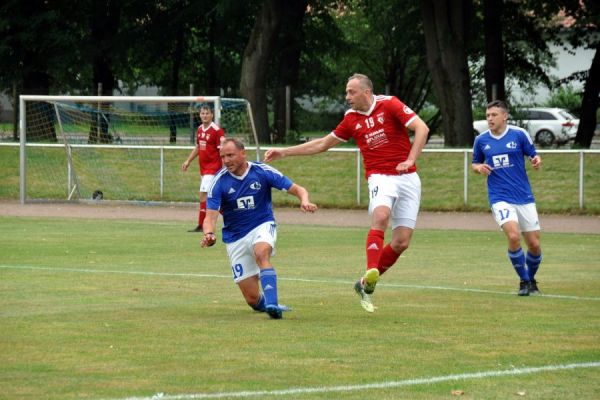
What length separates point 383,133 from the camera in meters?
12.5

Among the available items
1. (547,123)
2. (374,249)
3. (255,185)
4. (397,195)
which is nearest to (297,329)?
(255,185)

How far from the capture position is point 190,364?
8719 mm

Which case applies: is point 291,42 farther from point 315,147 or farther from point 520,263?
point 315,147

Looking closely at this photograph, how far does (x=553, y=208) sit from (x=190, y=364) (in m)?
20.3

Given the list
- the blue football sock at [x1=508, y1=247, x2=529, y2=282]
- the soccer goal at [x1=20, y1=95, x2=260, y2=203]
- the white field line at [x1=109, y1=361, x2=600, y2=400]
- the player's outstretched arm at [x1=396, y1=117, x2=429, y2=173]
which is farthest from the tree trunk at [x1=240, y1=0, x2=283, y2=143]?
the white field line at [x1=109, y1=361, x2=600, y2=400]

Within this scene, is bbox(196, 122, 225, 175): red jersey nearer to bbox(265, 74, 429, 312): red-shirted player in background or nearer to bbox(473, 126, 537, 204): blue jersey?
bbox(473, 126, 537, 204): blue jersey

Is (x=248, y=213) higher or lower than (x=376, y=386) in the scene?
higher

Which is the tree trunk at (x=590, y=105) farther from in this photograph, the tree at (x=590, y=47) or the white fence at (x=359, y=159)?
the white fence at (x=359, y=159)

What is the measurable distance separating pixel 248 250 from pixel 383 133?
183 centimetres

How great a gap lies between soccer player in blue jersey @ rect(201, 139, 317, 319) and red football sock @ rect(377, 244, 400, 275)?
5.16ft

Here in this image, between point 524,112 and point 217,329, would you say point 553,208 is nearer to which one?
point 524,112

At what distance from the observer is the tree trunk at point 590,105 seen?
3909cm

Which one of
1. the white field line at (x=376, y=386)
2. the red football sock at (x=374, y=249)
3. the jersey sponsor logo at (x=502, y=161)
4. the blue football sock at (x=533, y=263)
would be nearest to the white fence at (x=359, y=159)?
the blue football sock at (x=533, y=263)

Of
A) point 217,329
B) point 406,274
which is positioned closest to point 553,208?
point 406,274
